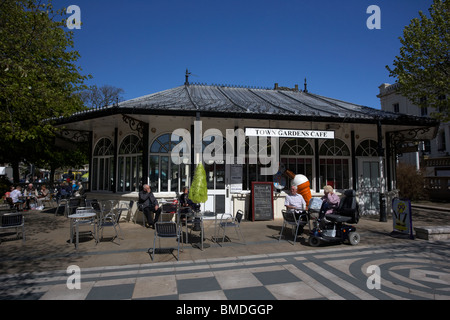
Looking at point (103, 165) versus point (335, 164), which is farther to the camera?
point (103, 165)

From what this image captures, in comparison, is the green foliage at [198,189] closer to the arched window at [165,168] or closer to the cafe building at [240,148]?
the cafe building at [240,148]

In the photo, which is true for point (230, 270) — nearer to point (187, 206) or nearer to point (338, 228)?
point (338, 228)

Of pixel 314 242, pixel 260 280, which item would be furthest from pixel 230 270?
pixel 314 242

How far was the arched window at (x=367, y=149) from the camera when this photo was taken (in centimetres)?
1115

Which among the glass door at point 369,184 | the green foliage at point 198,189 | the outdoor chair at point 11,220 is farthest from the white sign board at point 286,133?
the outdoor chair at point 11,220

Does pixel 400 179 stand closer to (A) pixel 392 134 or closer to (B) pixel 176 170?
(A) pixel 392 134

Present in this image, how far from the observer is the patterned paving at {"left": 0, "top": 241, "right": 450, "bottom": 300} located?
143 inches

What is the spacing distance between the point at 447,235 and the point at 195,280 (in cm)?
689

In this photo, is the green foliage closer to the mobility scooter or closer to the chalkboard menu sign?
the chalkboard menu sign

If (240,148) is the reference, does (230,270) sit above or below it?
below

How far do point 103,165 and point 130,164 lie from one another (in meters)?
2.07

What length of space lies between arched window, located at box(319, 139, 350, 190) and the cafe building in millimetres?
43

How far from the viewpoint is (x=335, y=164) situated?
1098cm
